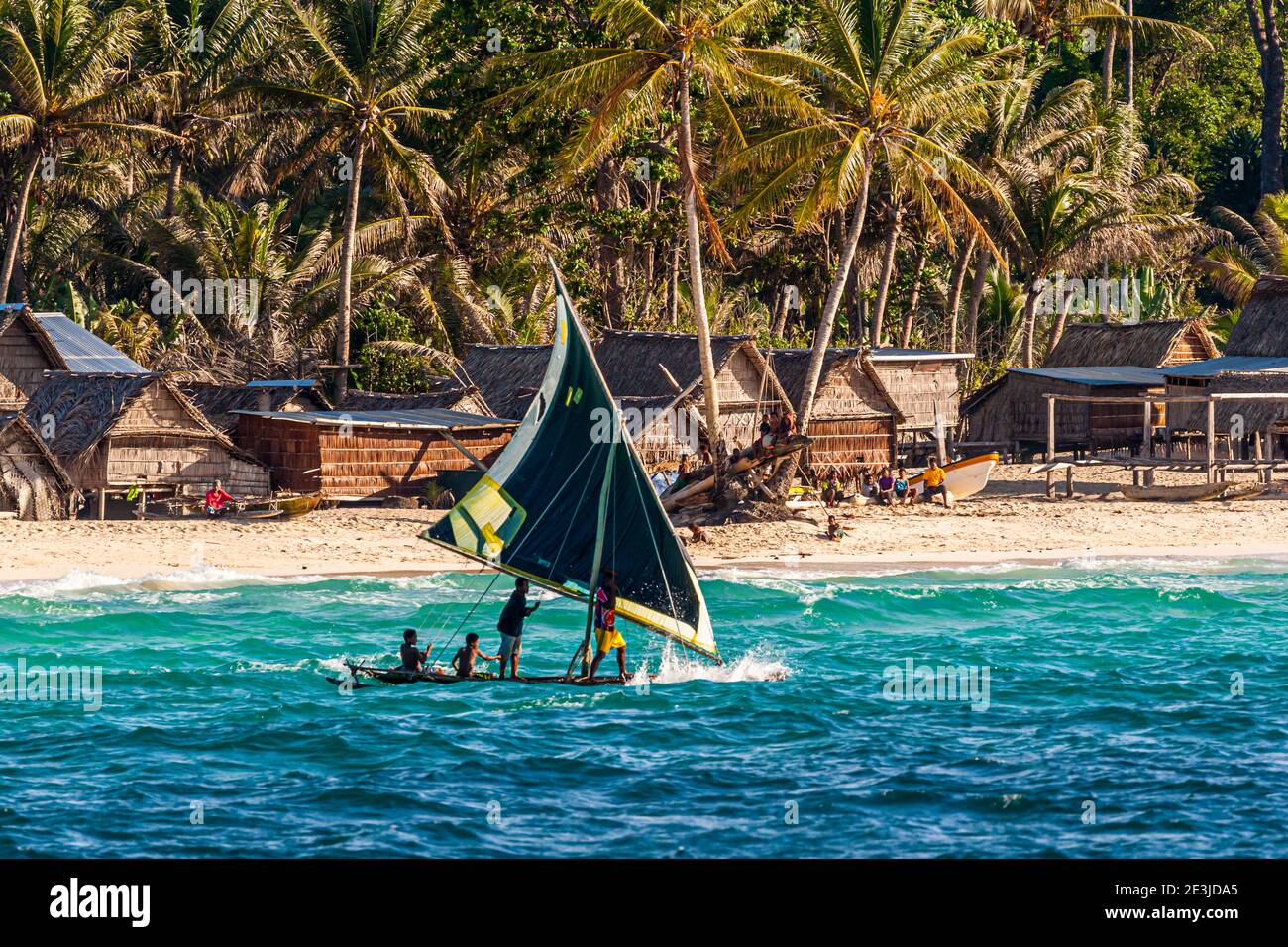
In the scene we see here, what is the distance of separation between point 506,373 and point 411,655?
64.4 ft

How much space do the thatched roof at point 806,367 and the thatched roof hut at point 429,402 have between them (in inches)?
272

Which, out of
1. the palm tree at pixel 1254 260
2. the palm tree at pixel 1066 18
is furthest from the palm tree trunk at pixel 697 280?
the palm tree at pixel 1254 260

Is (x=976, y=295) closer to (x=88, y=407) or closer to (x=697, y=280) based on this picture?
(x=697, y=280)

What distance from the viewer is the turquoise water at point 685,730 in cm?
1725

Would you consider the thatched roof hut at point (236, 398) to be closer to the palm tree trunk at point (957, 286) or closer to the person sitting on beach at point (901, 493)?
the person sitting on beach at point (901, 493)

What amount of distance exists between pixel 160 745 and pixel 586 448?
6356 mm

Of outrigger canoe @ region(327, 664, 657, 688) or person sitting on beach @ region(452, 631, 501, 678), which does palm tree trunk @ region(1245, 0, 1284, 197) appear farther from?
person sitting on beach @ region(452, 631, 501, 678)

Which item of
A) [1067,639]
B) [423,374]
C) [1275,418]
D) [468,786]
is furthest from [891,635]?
[423,374]

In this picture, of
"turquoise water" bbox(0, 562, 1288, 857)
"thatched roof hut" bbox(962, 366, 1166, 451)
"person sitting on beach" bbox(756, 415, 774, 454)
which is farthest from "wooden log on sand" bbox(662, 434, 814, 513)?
"thatched roof hut" bbox(962, 366, 1166, 451)

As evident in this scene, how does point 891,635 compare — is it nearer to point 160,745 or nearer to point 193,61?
point 160,745

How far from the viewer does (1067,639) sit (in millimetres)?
27078

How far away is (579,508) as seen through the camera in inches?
830

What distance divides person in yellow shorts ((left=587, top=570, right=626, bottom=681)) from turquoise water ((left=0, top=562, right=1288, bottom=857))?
2.89 feet
